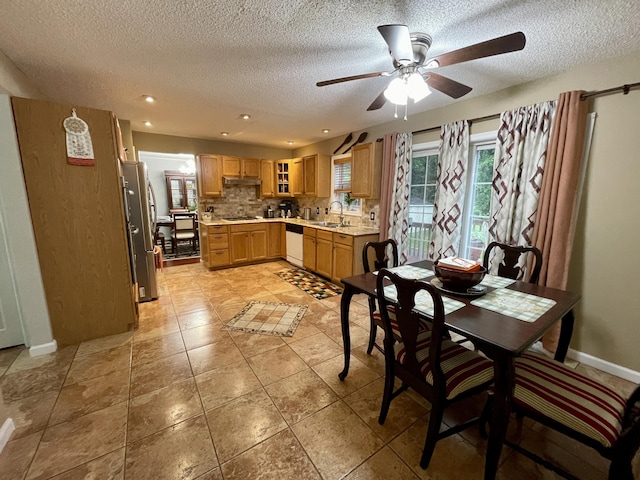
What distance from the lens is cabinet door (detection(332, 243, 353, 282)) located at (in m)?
3.75

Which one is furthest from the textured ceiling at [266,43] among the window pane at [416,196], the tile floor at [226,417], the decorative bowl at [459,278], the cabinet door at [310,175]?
the tile floor at [226,417]

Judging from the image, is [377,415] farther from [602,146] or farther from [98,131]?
[98,131]

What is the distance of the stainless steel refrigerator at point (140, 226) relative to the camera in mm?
3029

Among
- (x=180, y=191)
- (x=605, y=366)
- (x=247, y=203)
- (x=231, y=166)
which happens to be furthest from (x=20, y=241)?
(x=180, y=191)

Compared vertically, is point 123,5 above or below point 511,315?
above

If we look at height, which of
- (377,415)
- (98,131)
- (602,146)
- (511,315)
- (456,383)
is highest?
(98,131)

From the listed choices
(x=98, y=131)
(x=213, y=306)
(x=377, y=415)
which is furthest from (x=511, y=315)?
(x=98, y=131)

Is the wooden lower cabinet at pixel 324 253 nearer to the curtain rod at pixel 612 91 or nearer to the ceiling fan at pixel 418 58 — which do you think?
the ceiling fan at pixel 418 58

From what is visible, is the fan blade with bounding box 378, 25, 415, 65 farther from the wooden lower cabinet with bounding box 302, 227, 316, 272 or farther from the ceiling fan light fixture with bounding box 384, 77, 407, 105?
the wooden lower cabinet with bounding box 302, 227, 316, 272

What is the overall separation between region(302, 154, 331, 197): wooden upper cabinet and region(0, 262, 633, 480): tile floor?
9.79ft

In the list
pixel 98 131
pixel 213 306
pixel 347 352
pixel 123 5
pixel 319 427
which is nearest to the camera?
pixel 123 5

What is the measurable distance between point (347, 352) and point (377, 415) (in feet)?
1.43

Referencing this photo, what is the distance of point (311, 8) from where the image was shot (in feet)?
4.89

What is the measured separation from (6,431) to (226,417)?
3.86 ft
